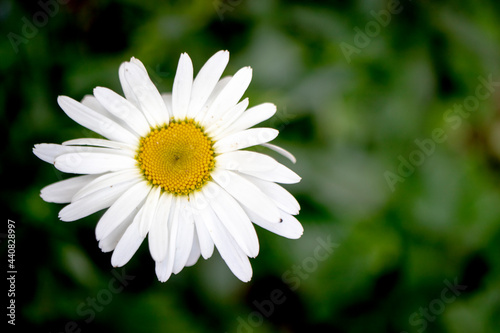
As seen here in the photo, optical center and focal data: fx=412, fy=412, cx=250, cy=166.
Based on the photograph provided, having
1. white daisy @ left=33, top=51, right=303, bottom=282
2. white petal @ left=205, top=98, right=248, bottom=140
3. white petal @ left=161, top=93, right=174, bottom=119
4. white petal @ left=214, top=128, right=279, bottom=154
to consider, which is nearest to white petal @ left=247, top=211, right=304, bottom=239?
white daisy @ left=33, top=51, right=303, bottom=282

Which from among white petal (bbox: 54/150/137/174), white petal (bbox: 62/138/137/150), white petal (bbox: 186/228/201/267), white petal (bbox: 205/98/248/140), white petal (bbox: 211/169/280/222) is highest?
white petal (bbox: 62/138/137/150)

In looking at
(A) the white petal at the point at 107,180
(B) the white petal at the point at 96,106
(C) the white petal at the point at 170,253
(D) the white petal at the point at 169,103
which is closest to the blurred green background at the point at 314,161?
(D) the white petal at the point at 169,103

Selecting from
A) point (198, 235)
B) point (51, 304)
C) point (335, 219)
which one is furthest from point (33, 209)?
point (335, 219)

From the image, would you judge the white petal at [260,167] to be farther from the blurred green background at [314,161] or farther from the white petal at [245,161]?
the blurred green background at [314,161]

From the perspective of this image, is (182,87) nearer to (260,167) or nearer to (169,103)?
(169,103)

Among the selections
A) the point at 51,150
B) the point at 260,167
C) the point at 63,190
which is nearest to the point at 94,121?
the point at 51,150

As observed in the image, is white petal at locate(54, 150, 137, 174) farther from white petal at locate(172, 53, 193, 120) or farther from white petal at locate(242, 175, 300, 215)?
white petal at locate(242, 175, 300, 215)

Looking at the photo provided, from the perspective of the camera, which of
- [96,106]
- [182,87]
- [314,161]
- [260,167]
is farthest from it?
[314,161]
